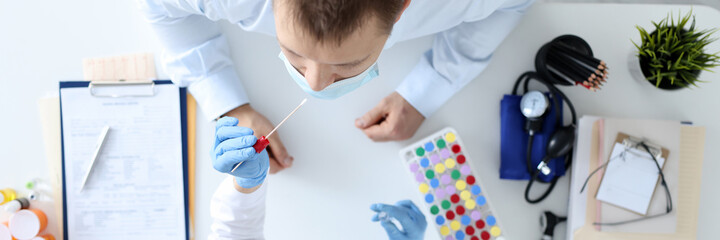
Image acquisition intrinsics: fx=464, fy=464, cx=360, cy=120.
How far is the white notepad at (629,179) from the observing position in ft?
3.00

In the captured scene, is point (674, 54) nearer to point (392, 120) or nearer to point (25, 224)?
point (392, 120)

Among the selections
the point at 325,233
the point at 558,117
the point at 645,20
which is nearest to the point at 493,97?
the point at 558,117

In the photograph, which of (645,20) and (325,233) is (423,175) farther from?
(645,20)

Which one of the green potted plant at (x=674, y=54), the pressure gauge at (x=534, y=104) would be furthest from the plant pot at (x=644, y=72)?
the pressure gauge at (x=534, y=104)

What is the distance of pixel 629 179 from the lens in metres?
0.92

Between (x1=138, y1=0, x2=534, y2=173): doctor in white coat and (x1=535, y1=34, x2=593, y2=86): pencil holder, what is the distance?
8 cm

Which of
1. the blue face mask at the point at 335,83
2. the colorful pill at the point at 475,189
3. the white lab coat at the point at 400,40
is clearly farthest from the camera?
the colorful pill at the point at 475,189

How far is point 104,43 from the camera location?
98 cm

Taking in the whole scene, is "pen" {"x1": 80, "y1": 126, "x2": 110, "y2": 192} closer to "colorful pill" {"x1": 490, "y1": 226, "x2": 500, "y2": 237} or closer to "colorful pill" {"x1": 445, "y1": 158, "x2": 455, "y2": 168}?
"colorful pill" {"x1": 445, "y1": 158, "x2": 455, "y2": 168}

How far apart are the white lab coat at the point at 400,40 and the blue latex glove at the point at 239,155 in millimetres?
154

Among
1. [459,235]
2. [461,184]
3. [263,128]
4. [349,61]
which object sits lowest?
[459,235]

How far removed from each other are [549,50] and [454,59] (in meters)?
0.18

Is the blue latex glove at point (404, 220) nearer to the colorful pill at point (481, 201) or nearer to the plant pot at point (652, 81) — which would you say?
the colorful pill at point (481, 201)

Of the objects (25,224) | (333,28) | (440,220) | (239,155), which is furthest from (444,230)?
(25,224)
